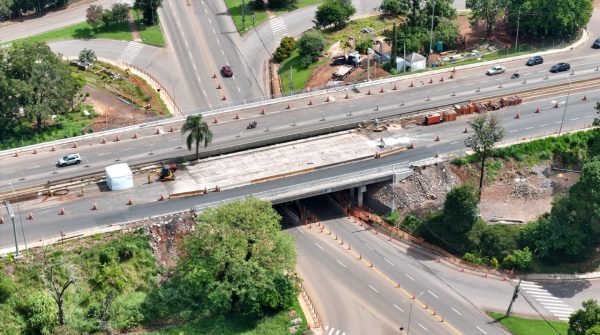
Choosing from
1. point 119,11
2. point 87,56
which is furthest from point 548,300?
point 119,11

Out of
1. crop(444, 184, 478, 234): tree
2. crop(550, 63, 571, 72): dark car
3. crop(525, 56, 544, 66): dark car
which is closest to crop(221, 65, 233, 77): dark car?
crop(525, 56, 544, 66): dark car

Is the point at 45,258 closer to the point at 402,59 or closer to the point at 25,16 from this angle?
the point at 402,59

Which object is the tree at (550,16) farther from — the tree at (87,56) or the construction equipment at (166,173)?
the tree at (87,56)

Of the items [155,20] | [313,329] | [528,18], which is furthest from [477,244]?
[155,20]

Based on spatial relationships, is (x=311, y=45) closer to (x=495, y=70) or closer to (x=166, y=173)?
(x=495, y=70)

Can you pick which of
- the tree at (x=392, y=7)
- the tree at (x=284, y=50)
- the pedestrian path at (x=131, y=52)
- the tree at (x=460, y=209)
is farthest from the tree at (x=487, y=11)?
the pedestrian path at (x=131, y=52)

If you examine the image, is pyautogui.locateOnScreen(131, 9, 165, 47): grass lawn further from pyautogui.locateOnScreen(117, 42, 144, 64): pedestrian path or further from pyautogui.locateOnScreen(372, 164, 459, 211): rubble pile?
pyautogui.locateOnScreen(372, 164, 459, 211): rubble pile
